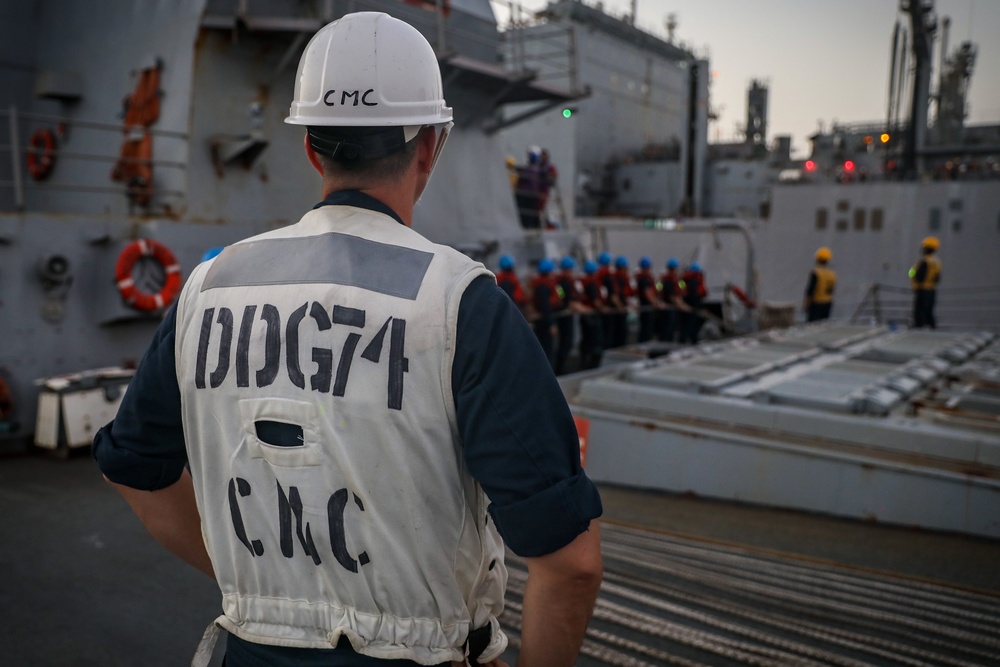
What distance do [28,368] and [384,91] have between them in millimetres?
6668

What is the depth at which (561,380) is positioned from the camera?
23.4 feet

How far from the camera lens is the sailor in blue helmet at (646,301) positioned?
12625mm

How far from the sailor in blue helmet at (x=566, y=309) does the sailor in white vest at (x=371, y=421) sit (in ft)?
31.2

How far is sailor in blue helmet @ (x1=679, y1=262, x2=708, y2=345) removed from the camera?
13133 mm

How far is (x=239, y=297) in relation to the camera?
53.3 inches

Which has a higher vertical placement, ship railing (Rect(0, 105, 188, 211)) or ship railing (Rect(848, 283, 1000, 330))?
ship railing (Rect(0, 105, 188, 211))

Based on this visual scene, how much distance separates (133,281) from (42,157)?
3.68 m

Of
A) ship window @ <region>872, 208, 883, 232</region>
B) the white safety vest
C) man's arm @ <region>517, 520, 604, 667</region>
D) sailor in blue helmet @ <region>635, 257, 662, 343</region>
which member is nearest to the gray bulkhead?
sailor in blue helmet @ <region>635, 257, 662, 343</region>

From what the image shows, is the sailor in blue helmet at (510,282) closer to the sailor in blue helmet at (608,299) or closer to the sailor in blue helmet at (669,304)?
the sailor in blue helmet at (608,299)

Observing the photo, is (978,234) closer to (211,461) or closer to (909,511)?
Result: (909,511)

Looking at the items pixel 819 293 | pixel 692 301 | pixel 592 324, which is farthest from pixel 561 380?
pixel 819 293

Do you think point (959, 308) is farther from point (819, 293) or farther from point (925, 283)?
point (819, 293)

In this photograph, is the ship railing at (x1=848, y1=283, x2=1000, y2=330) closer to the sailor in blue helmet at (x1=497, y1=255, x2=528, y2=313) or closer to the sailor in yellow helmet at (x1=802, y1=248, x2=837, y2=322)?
the sailor in yellow helmet at (x1=802, y1=248, x2=837, y2=322)

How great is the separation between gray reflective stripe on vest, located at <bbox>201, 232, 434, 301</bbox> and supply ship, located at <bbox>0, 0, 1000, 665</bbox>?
2132 millimetres
